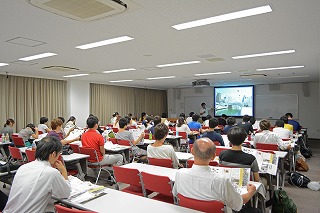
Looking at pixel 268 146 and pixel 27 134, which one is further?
pixel 27 134

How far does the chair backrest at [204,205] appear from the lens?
193cm

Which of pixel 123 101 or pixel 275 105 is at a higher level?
pixel 123 101

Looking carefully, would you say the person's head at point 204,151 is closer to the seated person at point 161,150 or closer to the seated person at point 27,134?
the seated person at point 161,150

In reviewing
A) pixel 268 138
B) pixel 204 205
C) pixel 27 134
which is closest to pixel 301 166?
pixel 268 138

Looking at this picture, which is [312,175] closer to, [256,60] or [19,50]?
[256,60]

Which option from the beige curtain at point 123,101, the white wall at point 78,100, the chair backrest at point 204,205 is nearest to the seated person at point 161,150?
the chair backrest at point 204,205

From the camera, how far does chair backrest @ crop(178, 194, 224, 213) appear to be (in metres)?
1.93

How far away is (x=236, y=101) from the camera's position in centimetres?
1413

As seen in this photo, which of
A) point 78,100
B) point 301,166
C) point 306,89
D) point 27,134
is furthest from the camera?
point 306,89

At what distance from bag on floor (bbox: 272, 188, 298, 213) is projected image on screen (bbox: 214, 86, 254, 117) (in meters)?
11.3

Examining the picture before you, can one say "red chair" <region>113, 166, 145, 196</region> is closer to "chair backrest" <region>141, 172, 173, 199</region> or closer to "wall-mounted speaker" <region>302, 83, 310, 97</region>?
"chair backrest" <region>141, 172, 173, 199</region>

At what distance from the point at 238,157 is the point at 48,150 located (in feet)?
6.72

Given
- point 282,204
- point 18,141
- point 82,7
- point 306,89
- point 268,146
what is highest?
point 82,7

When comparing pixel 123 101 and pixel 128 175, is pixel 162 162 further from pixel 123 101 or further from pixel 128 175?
pixel 123 101
